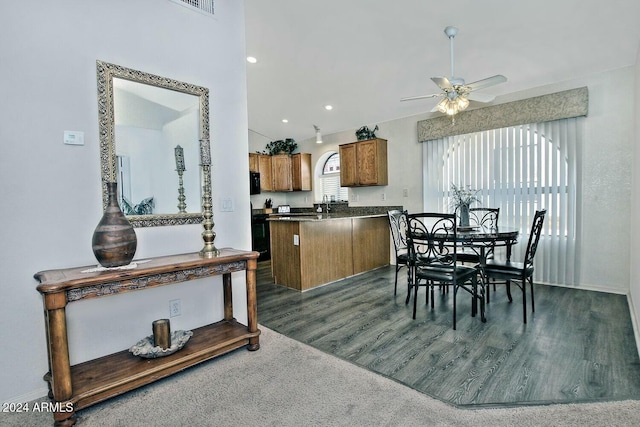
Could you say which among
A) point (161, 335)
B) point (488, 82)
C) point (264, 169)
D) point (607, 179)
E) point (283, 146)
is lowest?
point (161, 335)

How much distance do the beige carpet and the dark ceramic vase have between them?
Result: 2.71 feet

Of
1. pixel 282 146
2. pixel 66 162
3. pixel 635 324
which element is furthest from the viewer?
pixel 282 146

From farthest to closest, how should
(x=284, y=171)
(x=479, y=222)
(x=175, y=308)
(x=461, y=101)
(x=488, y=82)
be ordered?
(x=284, y=171)
(x=479, y=222)
(x=461, y=101)
(x=488, y=82)
(x=175, y=308)

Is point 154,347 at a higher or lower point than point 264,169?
lower

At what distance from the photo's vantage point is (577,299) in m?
3.50

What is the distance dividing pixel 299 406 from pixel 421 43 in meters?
3.66

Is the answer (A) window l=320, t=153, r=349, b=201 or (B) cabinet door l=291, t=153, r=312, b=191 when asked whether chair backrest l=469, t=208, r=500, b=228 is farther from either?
(B) cabinet door l=291, t=153, r=312, b=191

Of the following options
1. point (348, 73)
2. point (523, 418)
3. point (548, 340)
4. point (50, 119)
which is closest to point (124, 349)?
point (50, 119)

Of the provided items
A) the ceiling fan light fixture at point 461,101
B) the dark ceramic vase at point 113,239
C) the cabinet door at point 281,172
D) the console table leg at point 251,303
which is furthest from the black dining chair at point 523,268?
the cabinet door at point 281,172

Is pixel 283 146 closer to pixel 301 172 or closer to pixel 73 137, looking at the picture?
pixel 301 172

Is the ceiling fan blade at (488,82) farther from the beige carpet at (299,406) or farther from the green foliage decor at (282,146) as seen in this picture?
the green foliage decor at (282,146)

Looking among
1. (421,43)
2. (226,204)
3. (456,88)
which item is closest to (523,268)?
(456,88)

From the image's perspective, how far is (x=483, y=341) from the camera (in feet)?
8.28

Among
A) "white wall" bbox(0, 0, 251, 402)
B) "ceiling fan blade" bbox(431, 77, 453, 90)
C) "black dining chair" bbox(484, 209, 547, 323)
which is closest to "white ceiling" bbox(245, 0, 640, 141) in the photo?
"ceiling fan blade" bbox(431, 77, 453, 90)
